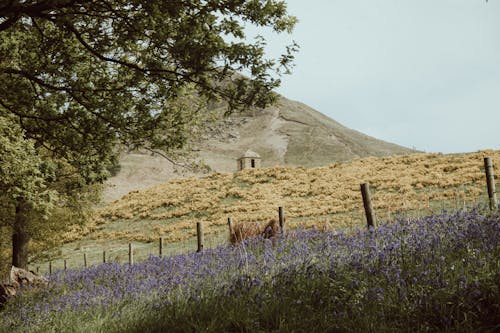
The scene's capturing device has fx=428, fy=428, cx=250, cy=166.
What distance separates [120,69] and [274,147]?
87075mm

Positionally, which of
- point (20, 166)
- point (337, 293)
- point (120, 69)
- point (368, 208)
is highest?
point (120, 69)

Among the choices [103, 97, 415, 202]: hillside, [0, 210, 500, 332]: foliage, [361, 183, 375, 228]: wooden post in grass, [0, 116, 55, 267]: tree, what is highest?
[103, 97, 415, 202]: hillside

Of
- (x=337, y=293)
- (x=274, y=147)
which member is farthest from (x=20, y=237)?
(x=274, y=147)

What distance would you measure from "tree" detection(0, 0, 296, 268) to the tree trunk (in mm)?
7917

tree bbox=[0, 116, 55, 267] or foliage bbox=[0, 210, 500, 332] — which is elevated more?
tree bbox=[0, 116, 55, 267]

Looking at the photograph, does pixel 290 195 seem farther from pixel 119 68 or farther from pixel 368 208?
pixel 119 68

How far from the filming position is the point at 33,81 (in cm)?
895

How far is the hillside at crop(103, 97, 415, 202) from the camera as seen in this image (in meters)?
71.6

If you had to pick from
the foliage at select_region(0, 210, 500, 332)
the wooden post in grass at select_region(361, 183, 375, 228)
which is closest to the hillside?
the wooden post in grass at select_region(361, 183, 375, 228)

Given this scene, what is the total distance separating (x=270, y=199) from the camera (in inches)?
1305

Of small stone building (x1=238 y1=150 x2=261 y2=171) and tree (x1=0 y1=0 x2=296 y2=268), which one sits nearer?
tree (x1=0 y1=0 x2=296 y2=268)

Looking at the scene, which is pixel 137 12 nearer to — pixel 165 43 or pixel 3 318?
pixel 165 43

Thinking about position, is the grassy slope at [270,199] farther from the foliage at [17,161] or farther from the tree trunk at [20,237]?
the foliage at [17,161]

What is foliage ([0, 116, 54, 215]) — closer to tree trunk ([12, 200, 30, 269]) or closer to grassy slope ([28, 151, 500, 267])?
tree trunk ([12, 200, 30, 269])
